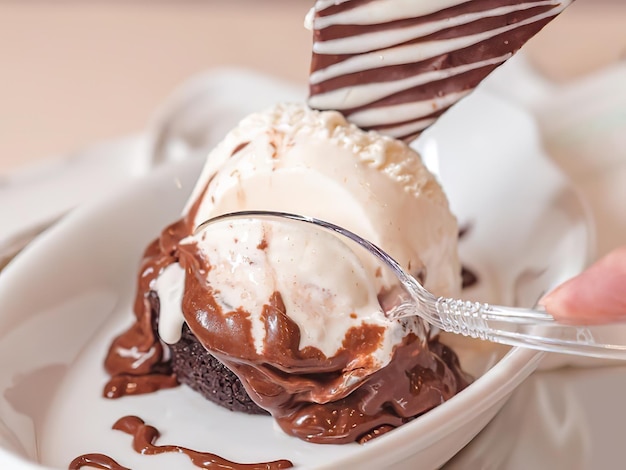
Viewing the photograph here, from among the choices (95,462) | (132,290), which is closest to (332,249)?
(95,462)

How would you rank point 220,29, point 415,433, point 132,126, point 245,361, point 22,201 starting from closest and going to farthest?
point 415,433 < point 245,361 < point 22,201 < point 132,126 < point 220,29

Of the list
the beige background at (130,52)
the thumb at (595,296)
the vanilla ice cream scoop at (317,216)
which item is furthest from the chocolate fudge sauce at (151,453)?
the beige background at (130,52)

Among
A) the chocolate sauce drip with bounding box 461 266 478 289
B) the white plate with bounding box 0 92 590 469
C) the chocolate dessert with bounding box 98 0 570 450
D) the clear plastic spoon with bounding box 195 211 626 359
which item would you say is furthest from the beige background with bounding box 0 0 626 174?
the clear plastic spoon with bounding box 195 211 626 359

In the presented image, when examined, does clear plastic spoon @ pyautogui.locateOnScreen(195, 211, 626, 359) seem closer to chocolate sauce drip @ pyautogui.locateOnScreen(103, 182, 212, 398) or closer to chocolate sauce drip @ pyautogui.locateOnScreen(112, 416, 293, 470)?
chocolate sauce drip @ pyautogui.locateOnScreen(103, 182, 212, 398)

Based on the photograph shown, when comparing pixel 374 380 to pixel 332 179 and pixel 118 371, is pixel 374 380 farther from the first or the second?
pixel 118 371

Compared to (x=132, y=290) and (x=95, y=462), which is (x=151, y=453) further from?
(x=132, y=290)

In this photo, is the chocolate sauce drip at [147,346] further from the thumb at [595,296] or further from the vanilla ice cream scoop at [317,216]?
the thumb at [595,296]

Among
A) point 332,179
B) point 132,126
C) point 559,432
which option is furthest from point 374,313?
point 132,126

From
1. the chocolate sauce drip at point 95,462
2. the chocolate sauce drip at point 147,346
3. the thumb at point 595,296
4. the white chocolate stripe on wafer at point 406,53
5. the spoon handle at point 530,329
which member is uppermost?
the white chocolate stripe on wafer at point 406,53
